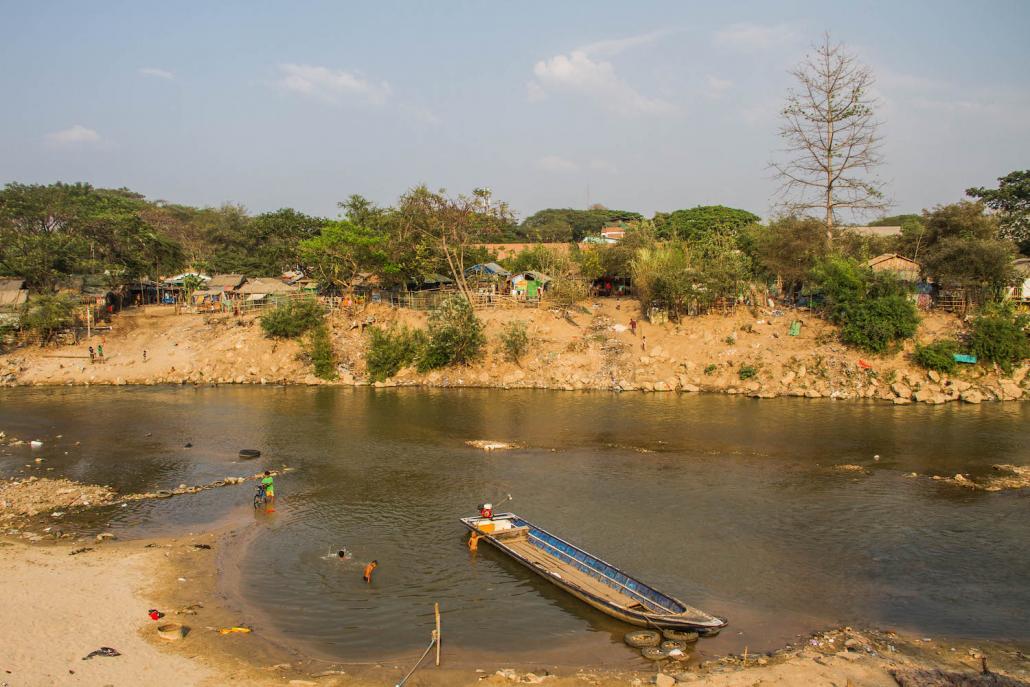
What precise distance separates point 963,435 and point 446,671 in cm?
2720

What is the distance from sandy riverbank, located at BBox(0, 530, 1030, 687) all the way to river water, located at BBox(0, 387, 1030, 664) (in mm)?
700

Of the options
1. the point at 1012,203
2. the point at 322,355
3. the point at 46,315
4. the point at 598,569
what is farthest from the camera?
the point at 1012,203

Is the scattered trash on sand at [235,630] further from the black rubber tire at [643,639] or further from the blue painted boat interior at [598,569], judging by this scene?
the black rubber tire at [643,639]

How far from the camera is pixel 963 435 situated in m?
31.6

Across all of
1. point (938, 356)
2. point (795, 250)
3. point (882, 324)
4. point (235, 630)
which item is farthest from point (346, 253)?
point (235, 630)

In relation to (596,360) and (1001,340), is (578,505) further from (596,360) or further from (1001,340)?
(1001,340)

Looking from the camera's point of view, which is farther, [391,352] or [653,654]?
[391,352]

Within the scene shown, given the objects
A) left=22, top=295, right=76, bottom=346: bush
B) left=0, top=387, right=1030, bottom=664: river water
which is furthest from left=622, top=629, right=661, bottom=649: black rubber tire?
left=22, top=295, right=76, bottom=346: bush

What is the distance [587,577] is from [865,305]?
106 feet

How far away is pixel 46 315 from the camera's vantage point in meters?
48.1

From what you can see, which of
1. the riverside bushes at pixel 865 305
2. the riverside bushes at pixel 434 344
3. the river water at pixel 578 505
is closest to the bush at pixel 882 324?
the riverside bushes at pixel 865 305

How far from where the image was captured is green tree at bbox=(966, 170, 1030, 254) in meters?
56.3

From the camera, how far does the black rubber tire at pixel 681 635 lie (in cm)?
1505

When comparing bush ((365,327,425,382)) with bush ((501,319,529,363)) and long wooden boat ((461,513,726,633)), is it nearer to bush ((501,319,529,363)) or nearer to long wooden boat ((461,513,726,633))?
bush ((501,319,529,363))
